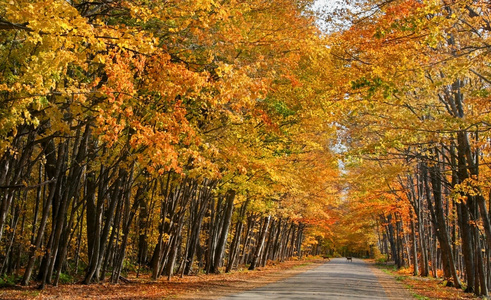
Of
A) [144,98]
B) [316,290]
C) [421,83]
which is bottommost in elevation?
[316,290]

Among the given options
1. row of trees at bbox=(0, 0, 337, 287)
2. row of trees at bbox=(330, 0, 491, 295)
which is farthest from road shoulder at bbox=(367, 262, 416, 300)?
row of trees at bbox=(0, 0, 337, 287)

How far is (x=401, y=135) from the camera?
12.4 meters

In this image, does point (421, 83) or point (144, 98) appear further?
point (421, 83)

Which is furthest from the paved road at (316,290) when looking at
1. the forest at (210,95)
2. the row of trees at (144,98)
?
the row of trees at (144,98)

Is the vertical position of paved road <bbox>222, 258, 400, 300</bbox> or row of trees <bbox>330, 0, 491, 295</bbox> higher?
row of trees <bbox>330, 0, 491, 295</bbox>

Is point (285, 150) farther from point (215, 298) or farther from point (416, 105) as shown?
point (215, 298)

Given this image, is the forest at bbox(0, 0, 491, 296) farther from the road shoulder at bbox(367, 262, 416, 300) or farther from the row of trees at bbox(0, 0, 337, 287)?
the road shoulder at bbox(367, 262, 416, 300)

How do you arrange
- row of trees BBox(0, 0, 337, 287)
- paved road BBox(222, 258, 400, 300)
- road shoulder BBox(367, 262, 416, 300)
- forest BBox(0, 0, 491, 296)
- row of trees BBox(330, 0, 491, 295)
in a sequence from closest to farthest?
row of trees BBox(0, 0, 337, 287) → forest BBox(0, 0, 491, 296) → row of trees BBox(330, 0, 491, 295) → paved road BBox(222, 258, 400, 300) → road shoulder BBox(367, 262, 416, 300)

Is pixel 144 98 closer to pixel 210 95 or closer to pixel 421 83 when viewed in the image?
pixel 210 95

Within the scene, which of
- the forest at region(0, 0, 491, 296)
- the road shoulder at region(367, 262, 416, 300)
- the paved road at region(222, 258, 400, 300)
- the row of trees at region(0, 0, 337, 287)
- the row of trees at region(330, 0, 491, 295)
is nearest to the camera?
the row of trees at region(0, 0, 337, 287)

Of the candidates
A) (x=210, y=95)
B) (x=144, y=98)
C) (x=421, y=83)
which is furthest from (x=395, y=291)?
(x=144, y=98)

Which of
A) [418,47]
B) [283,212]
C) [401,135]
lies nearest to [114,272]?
[401,135]

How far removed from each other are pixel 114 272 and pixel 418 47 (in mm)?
12035

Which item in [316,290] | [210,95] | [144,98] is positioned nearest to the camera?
[210,95]
